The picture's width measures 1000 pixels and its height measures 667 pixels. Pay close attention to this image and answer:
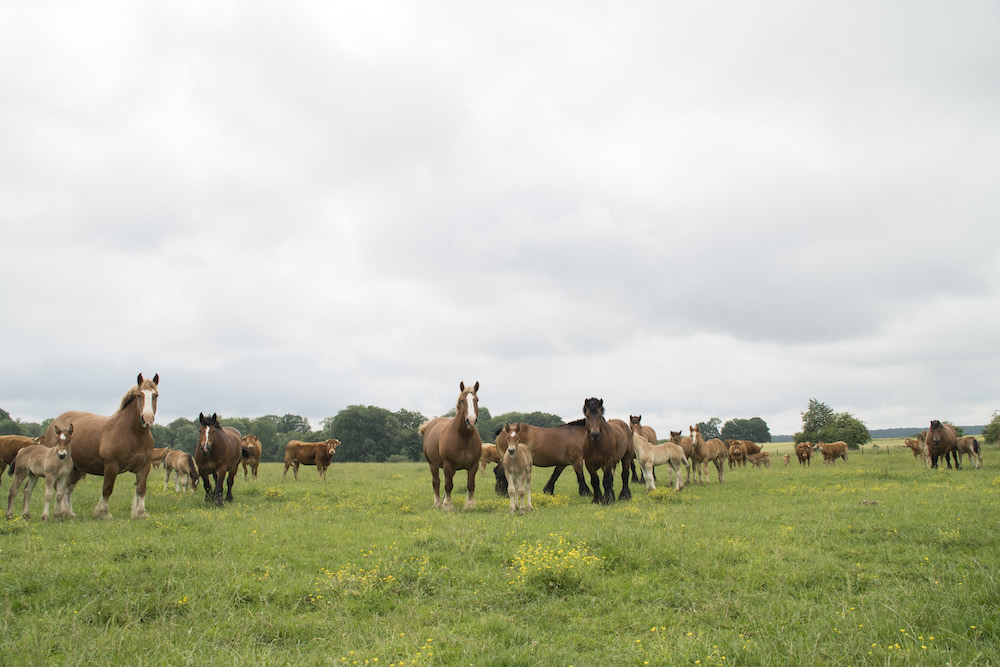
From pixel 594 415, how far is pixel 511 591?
919 centimetres

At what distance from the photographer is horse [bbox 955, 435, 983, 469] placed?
81.0ft

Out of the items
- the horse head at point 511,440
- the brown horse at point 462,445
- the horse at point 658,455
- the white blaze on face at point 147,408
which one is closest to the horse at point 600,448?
the horse at point 658,455

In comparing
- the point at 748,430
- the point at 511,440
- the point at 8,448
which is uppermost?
the point at 8,448

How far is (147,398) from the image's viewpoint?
13.1 meters

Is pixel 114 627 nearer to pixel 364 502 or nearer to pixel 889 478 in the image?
pixel 364 502

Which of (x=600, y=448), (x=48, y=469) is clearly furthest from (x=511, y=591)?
(x=48, y=469)

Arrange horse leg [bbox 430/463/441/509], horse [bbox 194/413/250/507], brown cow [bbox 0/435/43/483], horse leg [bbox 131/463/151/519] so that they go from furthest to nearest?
1. brown cow [bbox 0/435/43/483]
2. horse [bbox 194/413/250/507]
3. horse leg [bbox 430/463/441/509]
4. horse leg [bbox 131/463/151/519]

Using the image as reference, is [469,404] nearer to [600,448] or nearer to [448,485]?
[448,485]

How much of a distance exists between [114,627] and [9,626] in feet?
4.12

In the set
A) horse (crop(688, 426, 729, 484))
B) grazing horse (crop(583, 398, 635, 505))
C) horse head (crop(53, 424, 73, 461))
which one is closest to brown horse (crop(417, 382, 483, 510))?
grazing horse (crop(583, 398, 635, 505))

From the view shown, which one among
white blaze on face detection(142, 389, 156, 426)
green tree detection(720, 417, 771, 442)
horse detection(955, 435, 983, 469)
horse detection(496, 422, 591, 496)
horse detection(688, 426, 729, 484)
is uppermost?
white blaze on face detection(142, 389, 156, 426)

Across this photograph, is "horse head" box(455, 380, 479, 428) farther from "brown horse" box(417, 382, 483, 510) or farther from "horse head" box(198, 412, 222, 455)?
"horse head" box(198, 412, 222, 455)

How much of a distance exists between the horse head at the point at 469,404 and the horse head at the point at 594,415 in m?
3.48

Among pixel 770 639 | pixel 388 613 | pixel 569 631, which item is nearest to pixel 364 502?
pixel 388 613
